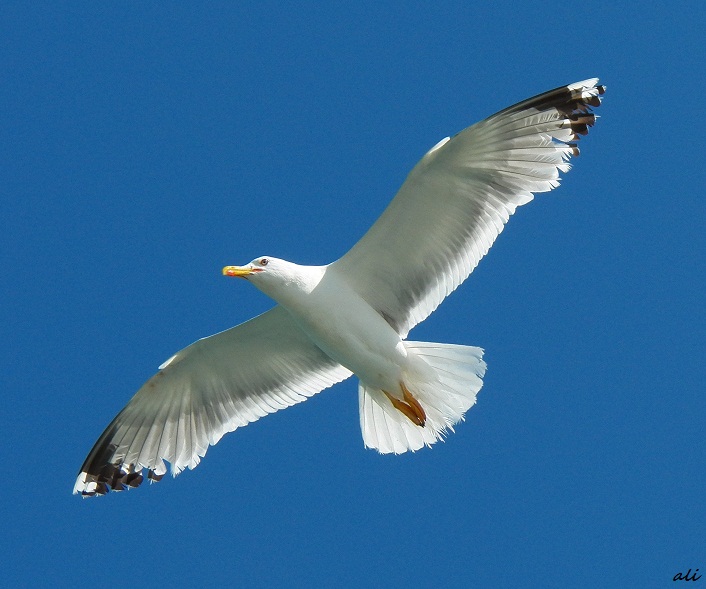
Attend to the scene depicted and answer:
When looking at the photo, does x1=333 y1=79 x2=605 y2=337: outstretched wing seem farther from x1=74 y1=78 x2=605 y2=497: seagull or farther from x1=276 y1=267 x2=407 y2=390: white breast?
x1=276 y1=267 x2=407 y2=390: white breast

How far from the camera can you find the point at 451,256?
9.39 m

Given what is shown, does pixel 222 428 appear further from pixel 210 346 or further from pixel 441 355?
pixel 441 355

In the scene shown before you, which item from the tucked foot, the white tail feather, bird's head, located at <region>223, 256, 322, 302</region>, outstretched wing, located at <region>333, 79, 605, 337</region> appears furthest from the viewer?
the tucked foot

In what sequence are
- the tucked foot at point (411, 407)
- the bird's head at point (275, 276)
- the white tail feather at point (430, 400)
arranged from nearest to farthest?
the bird's head at point (275, 276), the white tail feather at point (430, 400), the tucked foot at point (411, 407)

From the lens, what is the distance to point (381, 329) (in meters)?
9.18

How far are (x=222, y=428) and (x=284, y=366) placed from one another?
761 millimetres

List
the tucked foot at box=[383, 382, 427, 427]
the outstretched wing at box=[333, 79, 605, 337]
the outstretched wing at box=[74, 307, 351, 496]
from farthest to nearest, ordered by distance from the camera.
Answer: the outstretched wing at box=[74, 307, 351, 496]
the tucked foot at box=[383, 382, 427, 427]
the outstretched wing at box=[333, 79, 605, 337]

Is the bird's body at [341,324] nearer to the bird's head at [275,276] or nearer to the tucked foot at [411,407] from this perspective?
the bird's head at [275,276]

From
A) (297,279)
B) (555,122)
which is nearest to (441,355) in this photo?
(297,279)

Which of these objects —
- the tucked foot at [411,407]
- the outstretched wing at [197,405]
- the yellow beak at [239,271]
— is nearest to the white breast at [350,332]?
the tucked foot at [411,407]

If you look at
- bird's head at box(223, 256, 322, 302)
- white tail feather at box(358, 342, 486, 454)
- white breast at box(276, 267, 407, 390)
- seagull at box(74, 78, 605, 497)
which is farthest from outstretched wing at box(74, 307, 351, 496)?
bird's head at box(223, 256, 322, 302)

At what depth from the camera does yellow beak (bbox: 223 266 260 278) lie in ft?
29.7

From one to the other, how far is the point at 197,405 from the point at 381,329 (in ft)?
6.44

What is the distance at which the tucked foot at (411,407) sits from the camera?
930 cm
